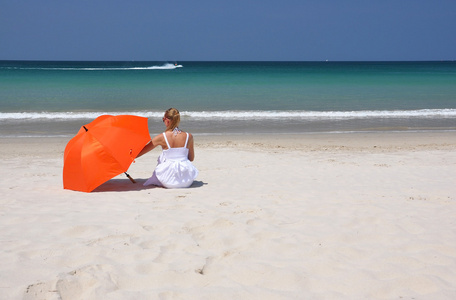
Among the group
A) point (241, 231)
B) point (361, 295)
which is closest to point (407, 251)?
point (361, 295)

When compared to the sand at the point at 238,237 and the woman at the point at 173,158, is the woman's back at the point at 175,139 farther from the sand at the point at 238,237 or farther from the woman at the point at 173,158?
the sand at the point at 238,237

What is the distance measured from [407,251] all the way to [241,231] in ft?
4.93

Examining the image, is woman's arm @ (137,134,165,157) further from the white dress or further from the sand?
the sand

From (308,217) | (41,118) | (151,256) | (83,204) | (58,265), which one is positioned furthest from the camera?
(41,118)

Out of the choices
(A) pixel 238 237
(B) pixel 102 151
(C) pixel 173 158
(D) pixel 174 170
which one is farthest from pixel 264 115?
(A) pixel 238 237

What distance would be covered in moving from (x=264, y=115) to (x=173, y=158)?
13650 millimetres

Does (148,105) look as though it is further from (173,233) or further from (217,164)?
(173,233)

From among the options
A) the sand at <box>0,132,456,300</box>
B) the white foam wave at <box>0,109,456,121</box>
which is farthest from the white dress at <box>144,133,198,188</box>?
the white foam wave at <box>0,109,456,121</box>

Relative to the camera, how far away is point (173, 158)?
6574mm

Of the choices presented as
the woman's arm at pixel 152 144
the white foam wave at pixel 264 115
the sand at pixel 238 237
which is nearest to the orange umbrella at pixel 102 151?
the woman's arm at pixel 152 144

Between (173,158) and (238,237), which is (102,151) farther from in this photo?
(238,237)

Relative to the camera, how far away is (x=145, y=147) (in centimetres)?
636

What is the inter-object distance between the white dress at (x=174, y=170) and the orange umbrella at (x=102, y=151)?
433 mm

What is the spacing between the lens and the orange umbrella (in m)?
6.05
